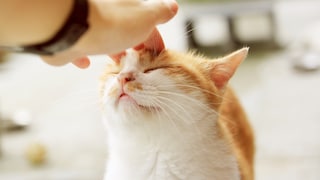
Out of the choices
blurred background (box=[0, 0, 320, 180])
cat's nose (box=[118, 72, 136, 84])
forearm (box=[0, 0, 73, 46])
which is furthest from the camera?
blurred background (box=[0, 0, 320, 180])

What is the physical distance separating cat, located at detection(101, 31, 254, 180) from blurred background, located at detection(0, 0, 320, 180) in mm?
101

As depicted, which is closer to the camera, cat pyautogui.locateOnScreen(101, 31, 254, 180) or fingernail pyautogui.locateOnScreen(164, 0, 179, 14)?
fingernail pyautogui.locateOnScreen(164, 0, 179, 14)

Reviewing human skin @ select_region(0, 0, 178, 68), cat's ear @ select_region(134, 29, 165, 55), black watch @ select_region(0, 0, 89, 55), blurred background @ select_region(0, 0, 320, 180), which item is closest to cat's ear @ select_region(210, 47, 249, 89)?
cat's ear @ select_region(134, 29, 165, 55)

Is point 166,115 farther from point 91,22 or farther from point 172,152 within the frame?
point 91,22

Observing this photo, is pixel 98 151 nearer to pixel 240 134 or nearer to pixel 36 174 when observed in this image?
pixel 36 174

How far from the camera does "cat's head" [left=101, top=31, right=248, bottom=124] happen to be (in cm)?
91

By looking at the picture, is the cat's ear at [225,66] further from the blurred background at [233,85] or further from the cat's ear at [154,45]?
the blurred background at [233,85]

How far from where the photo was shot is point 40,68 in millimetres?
3234

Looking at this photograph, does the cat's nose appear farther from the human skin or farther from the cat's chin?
the human skin

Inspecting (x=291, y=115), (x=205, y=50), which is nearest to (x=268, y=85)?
(x=291, y=115)

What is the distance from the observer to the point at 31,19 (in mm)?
565

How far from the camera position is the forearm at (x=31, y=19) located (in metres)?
0.56

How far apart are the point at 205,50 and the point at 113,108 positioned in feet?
7.92

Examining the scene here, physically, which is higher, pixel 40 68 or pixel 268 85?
pixel 40 68
